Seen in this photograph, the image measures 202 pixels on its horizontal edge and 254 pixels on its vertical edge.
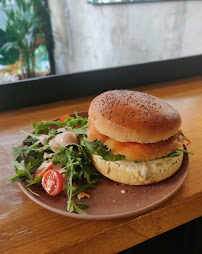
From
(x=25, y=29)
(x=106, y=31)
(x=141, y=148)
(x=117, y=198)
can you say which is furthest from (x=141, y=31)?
(x=117, y=198)

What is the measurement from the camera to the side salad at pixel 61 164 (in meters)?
0.90

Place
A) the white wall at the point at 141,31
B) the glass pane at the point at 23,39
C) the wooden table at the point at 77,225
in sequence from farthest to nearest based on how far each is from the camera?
the glass pane at the point at 23,39 → the white wall at the point at 141,31 → the wooden table at the point at 77,225

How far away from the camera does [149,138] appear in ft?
3.02

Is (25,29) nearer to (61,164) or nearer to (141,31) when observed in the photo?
(141,31)

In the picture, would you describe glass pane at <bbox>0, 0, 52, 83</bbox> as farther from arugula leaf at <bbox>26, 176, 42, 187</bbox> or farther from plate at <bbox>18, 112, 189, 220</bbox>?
plate at <bbox>18, 112, 189, 220</bbox>

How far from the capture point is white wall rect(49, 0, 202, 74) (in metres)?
2.33

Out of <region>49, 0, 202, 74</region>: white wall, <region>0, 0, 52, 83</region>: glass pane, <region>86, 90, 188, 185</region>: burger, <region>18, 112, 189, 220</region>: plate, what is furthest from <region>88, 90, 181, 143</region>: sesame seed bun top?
<region>0, 0, 52, 83</region>: glass pane

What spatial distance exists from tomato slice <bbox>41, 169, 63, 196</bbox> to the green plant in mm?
2603

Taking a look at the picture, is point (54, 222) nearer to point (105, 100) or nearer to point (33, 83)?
point (105, 100)

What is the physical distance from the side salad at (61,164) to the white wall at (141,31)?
1285 millimetres

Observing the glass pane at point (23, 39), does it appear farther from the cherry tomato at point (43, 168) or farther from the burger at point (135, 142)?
the burger at point (135, 142)

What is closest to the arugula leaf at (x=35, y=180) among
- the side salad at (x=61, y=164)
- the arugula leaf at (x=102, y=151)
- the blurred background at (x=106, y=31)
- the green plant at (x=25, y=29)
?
the side salad at (x=61, y=164)

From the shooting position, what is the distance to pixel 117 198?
2.96 feet

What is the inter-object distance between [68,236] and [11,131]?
88 cm
